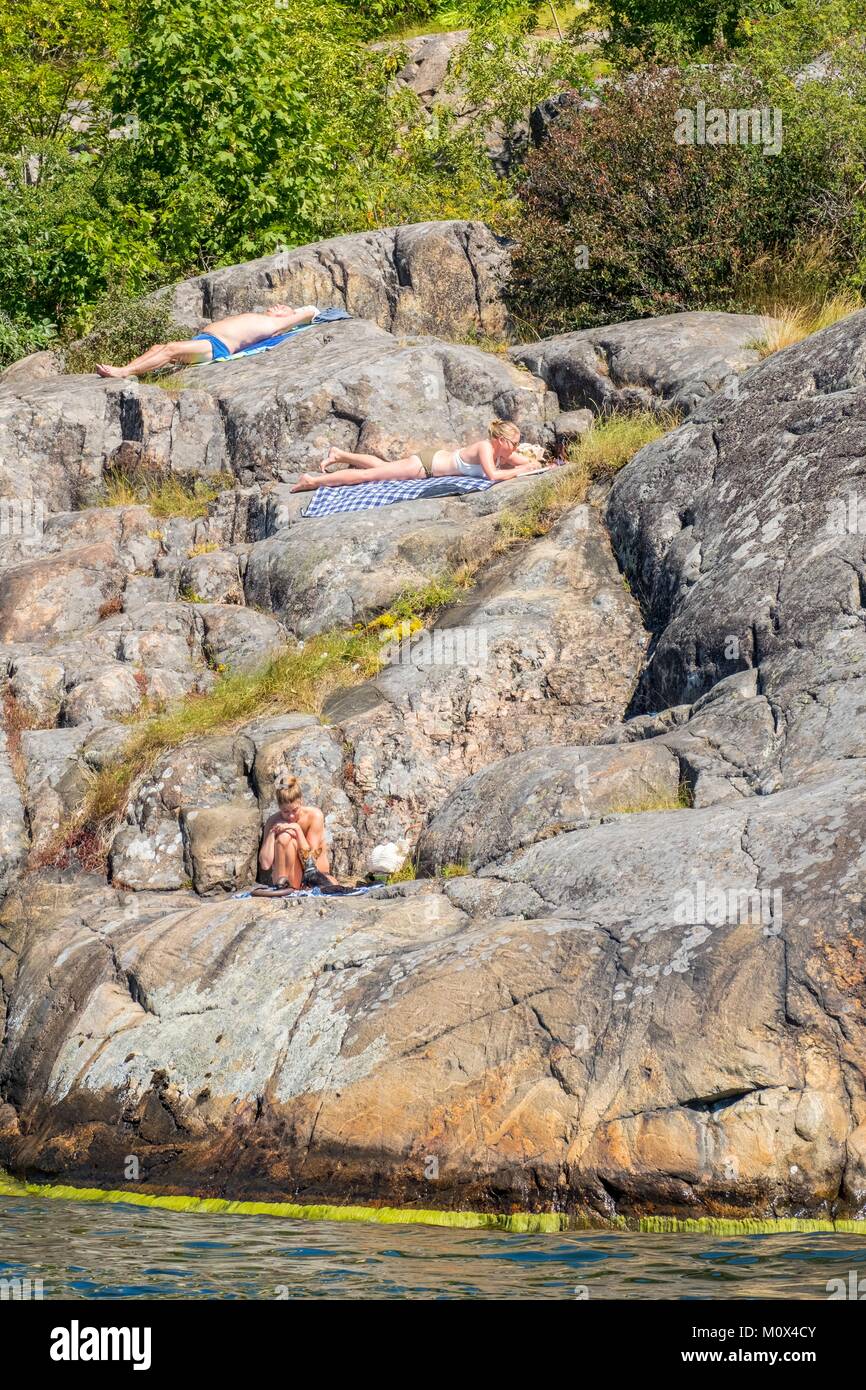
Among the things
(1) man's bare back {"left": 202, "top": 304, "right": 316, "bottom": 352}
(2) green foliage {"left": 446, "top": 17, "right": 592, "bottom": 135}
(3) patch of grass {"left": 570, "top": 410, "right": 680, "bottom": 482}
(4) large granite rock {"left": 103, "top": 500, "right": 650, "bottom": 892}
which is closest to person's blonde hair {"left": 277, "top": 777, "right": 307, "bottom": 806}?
(4) large granite rock {"left": 103, "top": 500, "right": 650, "bottom": 892}

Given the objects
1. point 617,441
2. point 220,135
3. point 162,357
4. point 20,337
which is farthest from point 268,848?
point 220,135

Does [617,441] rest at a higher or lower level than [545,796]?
higher

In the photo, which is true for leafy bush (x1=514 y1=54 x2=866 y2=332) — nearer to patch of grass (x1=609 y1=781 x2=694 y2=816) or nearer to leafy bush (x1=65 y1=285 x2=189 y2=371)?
leafy bush (x1=65 y1=285 x2=189 y2=371)

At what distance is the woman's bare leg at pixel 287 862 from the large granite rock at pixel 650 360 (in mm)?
6712

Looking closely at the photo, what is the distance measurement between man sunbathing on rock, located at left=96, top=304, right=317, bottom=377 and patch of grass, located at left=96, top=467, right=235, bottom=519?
206cm

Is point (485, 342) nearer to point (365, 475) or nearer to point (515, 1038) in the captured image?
point (365, 475)

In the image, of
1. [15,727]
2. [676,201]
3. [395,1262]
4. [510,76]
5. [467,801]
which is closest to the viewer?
[395,1262]

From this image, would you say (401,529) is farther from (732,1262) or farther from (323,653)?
Result: (732,1262)

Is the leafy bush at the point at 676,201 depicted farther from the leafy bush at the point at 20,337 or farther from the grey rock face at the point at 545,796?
the grey rock face at the point at 545,796

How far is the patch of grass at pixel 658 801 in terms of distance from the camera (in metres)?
9.89

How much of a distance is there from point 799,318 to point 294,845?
29.7 feet

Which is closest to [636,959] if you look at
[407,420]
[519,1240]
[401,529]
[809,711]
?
[519,1240]

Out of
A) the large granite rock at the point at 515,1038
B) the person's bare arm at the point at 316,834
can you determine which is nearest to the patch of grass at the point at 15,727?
the person's bare arm at the point at 316,834

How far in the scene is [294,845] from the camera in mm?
10945
